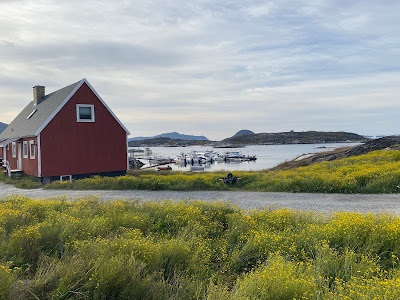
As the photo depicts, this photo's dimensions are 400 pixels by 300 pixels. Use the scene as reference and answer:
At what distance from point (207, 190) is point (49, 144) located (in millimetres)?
13886

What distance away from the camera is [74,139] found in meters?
25.0

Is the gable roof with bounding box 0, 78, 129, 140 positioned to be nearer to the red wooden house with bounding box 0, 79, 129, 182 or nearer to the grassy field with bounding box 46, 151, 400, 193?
the red wooden house with bounding box 0, 79, 129, 182

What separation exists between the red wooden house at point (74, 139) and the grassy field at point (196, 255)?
1456cm

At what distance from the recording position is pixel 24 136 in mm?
25797

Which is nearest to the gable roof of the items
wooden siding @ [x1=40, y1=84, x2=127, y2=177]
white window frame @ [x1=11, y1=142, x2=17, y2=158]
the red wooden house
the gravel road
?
the red wooden house

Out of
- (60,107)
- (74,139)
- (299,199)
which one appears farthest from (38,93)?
(299,199)

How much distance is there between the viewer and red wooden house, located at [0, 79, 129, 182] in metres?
24.1

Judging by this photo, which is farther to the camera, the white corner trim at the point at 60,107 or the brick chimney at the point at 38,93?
the brick chimney at the point at 38,93

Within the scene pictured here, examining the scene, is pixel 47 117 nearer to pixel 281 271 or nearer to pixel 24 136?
pixel 24 136

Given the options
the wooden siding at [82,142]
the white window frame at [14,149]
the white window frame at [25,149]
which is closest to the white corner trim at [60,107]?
the wooden siding at [82,142]

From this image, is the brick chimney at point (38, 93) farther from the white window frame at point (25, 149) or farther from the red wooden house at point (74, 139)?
the white window frame at point (25, 149)

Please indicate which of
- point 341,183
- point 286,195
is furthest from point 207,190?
point 341,183

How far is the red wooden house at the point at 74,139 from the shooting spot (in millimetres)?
24078

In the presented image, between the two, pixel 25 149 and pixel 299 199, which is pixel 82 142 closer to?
pixel 25 149
